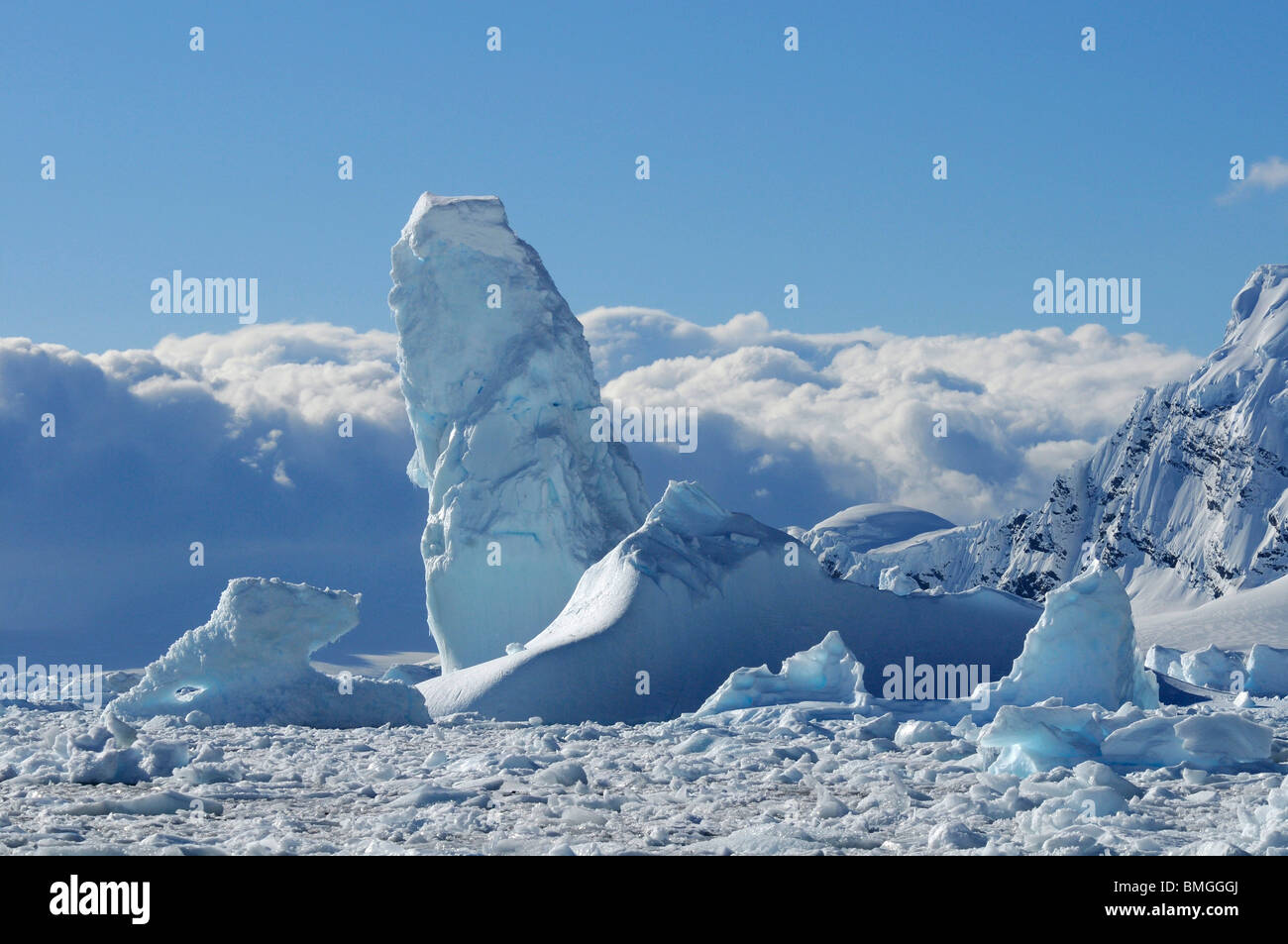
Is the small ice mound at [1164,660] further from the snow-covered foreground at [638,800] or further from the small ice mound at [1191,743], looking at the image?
the small ice mound at [1191,743]

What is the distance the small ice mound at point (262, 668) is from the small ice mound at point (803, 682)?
16.3 feet

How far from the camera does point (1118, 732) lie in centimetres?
1159

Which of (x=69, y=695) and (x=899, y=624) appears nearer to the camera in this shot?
(x=899, y=624)

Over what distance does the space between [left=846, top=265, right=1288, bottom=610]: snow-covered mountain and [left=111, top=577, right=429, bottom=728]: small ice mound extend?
170 feet

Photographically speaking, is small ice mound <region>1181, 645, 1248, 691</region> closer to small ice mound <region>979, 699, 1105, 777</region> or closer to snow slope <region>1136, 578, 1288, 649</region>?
snow slope <region>1136, 578, 1288, 649</region>

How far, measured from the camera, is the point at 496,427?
2906 centimetres

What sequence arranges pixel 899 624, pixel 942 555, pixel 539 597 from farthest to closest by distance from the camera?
pixel 942 555, pixel 539 597, pixel 899 624

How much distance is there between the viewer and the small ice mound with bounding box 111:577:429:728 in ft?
59.6

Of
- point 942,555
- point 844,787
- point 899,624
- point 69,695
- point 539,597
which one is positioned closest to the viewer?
point 844,787

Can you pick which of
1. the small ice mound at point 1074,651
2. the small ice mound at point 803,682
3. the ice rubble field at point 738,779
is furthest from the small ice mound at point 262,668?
the small ice mound at point 1074,651

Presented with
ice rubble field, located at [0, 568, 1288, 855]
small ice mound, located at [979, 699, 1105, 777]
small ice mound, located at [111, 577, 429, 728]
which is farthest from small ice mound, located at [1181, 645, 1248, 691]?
small ice mound, located at [979, 699, 1105, 777]
